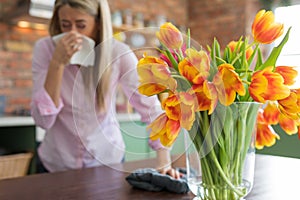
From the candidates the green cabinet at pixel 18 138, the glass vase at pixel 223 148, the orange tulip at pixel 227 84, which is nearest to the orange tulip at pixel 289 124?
the glass vase at pixel 223 148

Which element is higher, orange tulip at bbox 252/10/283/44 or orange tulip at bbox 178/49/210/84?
orange tulip at bbox 252/10/283/44

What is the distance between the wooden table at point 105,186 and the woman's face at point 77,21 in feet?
1.64

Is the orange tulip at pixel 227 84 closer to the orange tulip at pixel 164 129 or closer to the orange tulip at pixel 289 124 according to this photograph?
the orange tulip at pixel 164 129

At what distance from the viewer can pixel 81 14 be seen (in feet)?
4.11

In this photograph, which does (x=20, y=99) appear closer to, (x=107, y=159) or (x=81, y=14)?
(x=81, y=14)

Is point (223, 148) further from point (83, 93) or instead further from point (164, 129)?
point (83, 93)

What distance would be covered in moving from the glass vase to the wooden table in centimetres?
18

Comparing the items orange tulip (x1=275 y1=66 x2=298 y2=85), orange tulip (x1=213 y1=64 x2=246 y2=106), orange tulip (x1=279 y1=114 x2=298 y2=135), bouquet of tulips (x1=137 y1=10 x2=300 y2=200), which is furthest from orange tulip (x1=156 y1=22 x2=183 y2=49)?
orange tulip (x1=279 y1=114 x2=298 y2=135)

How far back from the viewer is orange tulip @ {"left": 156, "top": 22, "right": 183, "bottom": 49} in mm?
675

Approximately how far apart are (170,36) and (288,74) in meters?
0.25

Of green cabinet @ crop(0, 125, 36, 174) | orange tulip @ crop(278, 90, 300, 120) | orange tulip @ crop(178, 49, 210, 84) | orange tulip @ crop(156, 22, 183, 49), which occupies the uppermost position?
orange tulip @ crop(156, 22, 183, 49)

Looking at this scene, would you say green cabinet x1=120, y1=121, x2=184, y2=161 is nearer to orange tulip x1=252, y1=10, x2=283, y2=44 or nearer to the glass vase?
the glass vase

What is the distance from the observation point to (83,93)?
859 mm

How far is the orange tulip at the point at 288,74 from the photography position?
697mm
